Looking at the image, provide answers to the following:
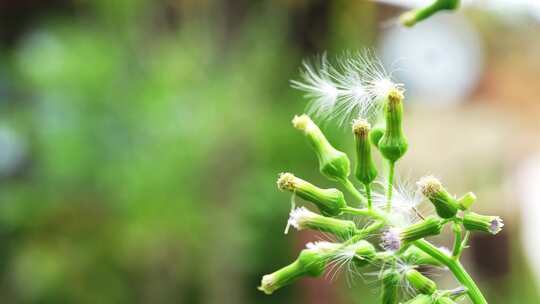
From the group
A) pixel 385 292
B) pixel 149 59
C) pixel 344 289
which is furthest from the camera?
pixel 149 59

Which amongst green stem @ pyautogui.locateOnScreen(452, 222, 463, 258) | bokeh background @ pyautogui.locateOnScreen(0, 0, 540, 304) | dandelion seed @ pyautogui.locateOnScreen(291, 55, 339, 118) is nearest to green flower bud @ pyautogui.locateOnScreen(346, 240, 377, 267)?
green stem @ pyautogui.locateOnScreen(452, 222, 463, 258)

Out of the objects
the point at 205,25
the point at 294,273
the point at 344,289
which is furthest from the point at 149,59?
the point at 294,273

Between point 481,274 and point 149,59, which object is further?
point 481,274

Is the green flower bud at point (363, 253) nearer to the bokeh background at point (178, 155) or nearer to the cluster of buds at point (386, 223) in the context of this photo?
the cluster of buds at point (386, 223)

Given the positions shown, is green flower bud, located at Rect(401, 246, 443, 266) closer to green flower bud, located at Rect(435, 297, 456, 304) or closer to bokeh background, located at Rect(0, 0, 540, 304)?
green flower bud, located at Rect(435, 297, 456, 304)

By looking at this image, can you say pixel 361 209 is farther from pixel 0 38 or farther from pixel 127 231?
pixel 0 38

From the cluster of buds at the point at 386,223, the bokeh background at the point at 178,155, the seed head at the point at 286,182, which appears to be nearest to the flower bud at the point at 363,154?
the cluster of buds at the point at 386,223
